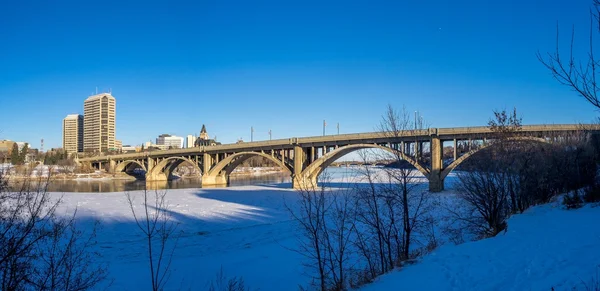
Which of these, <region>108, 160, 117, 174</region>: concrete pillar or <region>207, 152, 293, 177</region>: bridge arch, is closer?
<region>207, 152, 293, 177</region>: bridge arch

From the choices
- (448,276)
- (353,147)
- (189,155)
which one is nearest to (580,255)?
(448,276)

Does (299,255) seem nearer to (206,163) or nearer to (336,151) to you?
(336,151)

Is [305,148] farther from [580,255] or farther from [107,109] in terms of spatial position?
[107,109]

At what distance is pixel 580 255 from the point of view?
243 inches

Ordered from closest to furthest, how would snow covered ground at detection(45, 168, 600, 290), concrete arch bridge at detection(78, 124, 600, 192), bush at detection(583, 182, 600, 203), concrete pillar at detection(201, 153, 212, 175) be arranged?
snow covered ground at detection(45, 168, 600, 290)
bush at detection(583, 182, 600, 203)
concrete arch bridge at detection(78, 124, 600, 192)
concrete pillar at detection(201, 153, 212, 175)

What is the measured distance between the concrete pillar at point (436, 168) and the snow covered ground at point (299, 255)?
1933 centimetres

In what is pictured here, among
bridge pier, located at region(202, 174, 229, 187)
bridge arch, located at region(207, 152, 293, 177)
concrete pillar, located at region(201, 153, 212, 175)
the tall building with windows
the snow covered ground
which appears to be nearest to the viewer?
the snow covered ground

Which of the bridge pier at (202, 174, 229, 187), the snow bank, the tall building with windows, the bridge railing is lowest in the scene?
the bridge pier at (202, 174, 229, 187)

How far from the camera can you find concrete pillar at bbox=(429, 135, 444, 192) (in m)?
33.5

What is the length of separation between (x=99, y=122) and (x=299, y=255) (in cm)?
Result: 20963

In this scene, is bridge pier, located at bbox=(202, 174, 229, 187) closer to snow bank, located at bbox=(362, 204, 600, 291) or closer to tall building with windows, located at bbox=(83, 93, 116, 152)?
snow bank, located at bbox=(362, 204, 600, 291)

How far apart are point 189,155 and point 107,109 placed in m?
155

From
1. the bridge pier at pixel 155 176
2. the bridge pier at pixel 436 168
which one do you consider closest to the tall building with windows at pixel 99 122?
the bridge pier at pixel 155 176

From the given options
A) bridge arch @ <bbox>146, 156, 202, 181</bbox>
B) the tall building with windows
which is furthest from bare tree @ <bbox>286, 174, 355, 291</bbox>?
the tall building with windows
